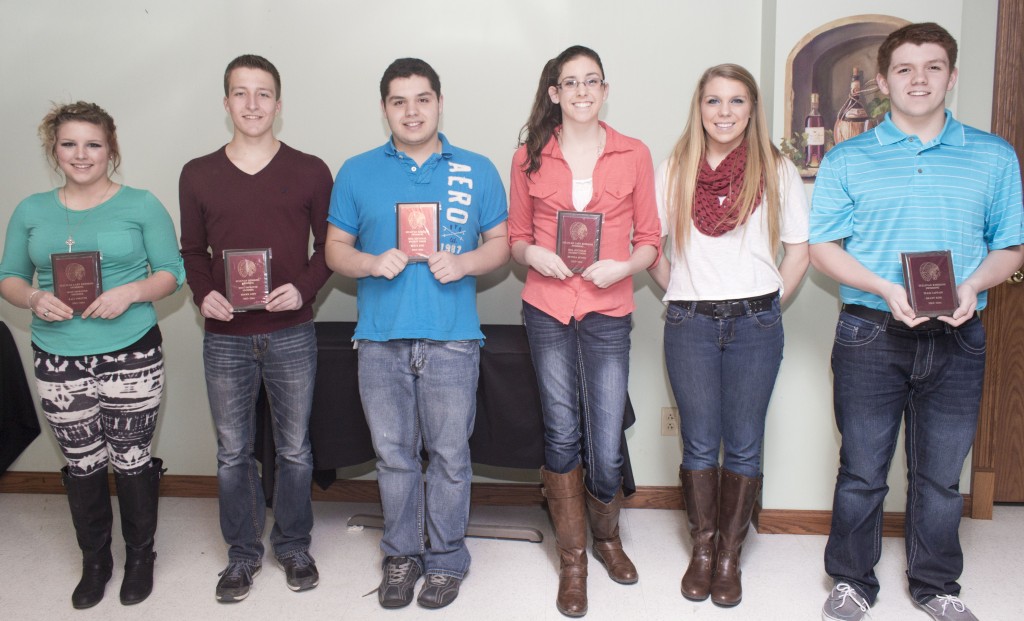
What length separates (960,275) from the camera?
2.13 meters

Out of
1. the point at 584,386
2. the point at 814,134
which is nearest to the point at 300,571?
the point at 584,386

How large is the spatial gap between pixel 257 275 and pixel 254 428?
58 centimetres

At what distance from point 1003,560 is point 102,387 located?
10.5ft

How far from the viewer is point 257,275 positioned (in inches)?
91.5

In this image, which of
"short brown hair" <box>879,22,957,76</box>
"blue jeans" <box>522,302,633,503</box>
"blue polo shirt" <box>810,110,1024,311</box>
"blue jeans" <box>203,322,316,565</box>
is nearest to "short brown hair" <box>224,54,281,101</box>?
"blue jeans" <box>203,322,316,565</box>

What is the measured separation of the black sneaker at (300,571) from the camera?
2541 millimetres

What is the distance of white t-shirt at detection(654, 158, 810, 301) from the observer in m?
2.29

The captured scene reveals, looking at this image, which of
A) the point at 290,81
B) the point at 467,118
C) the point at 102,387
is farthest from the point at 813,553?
the point at 290,81

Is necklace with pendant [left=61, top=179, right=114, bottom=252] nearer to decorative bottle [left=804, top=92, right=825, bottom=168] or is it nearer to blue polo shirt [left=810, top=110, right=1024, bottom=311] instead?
blue polo shirt [left=810, top=110, right=1024, bottom=311]

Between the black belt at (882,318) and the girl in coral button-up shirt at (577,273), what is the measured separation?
627 millimetres

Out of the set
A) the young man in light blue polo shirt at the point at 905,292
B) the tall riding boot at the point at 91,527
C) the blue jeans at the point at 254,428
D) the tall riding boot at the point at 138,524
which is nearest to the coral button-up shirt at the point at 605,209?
the young man in light blue polo shirt at the point at 905,292

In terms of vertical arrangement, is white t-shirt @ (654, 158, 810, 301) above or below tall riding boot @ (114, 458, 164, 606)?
above

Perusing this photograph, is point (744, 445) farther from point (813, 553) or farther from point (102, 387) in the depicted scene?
point (102, 387)

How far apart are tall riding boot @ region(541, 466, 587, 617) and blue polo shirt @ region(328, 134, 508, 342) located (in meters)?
0.58
